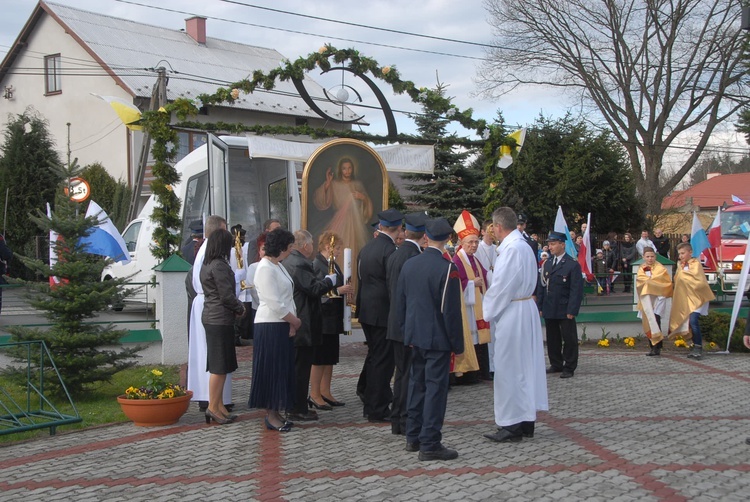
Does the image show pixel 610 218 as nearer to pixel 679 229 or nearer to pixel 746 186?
pixel 679 229

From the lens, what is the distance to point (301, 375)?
819 centimetres

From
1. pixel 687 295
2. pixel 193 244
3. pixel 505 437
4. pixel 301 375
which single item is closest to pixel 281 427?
pixel 301 375

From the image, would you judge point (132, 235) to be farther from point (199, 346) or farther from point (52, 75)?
point (52, 75)

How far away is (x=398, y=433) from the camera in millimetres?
7602

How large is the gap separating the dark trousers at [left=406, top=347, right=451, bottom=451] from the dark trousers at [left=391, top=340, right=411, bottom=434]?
48 centimetres

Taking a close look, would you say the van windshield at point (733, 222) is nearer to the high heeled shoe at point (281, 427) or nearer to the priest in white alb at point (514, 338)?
the priest in white alb at point (514, 338)

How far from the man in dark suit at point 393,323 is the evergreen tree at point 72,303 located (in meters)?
3.49

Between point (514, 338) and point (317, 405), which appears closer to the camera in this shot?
point (514, 338)

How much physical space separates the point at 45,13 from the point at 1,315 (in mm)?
25621

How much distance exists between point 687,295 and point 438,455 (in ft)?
26.0

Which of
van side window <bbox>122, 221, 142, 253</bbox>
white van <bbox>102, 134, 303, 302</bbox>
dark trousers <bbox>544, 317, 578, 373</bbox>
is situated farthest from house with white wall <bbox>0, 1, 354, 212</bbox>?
dark trousers <bbox>544, 317, 578, 373</bbox>

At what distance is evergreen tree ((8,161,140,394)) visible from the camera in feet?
29.6

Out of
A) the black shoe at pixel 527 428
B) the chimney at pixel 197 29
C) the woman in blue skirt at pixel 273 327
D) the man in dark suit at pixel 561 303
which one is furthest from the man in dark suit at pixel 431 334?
the chimney at pixel 197 29

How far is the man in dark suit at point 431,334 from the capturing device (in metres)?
6.66
